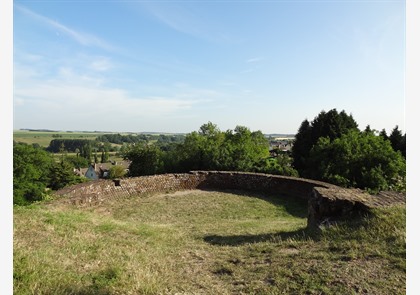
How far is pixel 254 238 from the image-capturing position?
665 centimetres

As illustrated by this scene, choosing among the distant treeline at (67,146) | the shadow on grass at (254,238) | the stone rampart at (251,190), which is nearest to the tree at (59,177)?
the stone rampart at (251,190)

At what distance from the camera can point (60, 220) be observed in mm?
6777

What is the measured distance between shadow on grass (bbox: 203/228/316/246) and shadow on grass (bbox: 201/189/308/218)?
4436 mm

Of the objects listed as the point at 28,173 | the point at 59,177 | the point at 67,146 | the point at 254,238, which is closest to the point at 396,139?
the point at 254,238

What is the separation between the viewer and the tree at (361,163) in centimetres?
1775


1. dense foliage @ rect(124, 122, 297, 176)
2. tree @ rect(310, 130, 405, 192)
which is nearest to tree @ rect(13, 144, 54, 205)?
dense foliage @ rect(124, 122, 297, 176)

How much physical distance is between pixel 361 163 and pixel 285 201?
384 inches

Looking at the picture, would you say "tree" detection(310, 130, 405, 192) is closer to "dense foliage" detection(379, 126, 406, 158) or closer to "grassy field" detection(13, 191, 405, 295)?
"grassy field" detection(13, 191, 405, 295)

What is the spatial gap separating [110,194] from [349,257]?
9.65 metres

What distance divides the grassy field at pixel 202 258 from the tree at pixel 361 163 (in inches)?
438

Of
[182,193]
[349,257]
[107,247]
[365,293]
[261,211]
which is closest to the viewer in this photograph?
[365,293]

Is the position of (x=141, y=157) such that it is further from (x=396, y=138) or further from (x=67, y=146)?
(x=67, y=146)

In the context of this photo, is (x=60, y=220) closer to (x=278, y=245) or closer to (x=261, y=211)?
(x=278, y=245)

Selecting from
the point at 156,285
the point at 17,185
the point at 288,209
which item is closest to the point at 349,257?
the point at 156,285
